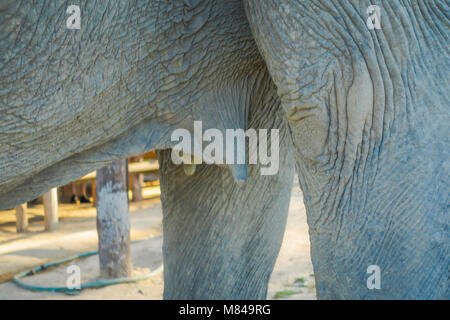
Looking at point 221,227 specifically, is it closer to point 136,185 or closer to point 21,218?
point 21,218

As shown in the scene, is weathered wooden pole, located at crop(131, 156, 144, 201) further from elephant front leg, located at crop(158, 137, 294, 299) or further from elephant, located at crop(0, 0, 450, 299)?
elephant, located at crop(0, 0, 450, 299)

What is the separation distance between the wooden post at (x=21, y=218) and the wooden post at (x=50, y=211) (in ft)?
0.48

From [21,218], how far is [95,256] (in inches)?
38.0

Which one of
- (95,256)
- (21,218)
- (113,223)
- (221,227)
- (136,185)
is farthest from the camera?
(136,185)

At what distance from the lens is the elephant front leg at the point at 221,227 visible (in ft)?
5.57

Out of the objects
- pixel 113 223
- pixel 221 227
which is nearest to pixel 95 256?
pixel 113 223

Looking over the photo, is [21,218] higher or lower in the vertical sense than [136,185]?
lower

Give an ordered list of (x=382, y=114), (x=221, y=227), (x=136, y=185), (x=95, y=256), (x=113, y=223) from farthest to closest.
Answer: (x=136, y=185)
(x=95, y=256)
(x=113, y=223)
(x=221, y=227)
(x=382, y=114)

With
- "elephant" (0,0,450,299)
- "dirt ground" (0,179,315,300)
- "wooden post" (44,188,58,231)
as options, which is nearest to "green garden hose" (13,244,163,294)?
"dirt ground" (0,179,315,300)

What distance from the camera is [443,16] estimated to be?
1.12 metres

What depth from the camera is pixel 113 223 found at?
3.42m

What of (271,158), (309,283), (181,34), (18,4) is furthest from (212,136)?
(309,283)

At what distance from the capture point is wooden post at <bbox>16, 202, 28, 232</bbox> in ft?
14.5

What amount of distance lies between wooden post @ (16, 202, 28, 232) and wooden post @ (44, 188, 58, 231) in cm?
15
